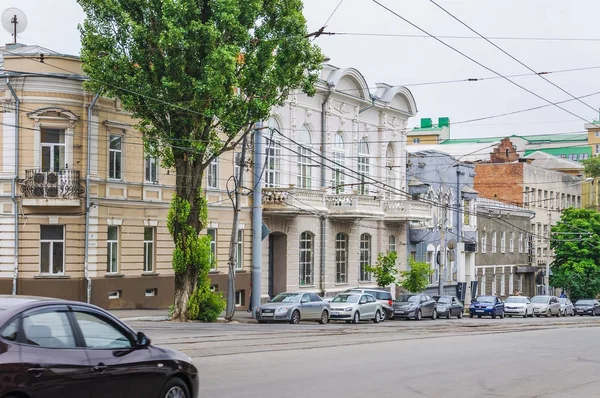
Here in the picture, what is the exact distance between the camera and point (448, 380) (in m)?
15.9

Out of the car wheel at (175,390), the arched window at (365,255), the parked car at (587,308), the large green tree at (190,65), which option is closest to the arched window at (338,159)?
the arched window at (365,255)

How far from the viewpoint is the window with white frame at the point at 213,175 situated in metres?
41.1

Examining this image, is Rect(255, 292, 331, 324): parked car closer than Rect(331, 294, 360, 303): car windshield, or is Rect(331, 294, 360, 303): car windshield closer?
Rect(255, 292, 331, 324): parked car

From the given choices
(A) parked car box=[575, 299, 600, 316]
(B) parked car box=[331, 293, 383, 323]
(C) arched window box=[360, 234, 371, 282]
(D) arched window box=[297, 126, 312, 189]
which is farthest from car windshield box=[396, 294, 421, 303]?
(A) parked car box=[575, 299, 600, 316]

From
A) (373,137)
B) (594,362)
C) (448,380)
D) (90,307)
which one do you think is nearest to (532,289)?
(373,137)

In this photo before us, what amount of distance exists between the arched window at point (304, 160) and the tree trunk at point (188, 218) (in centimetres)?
1390

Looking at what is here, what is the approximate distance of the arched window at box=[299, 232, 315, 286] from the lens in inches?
1826

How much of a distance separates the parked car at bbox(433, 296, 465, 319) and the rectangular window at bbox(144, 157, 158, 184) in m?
16.5

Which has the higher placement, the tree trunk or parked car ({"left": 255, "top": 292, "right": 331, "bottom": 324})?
the tree trunk

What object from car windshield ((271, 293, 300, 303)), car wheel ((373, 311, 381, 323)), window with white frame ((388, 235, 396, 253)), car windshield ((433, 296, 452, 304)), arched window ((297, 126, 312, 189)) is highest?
arched window ((297, 126, 312, 189))

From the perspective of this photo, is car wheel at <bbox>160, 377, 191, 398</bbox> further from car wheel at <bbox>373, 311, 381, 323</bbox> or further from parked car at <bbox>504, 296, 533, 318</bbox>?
parked car at <bbox>504, 296, 533, 318</bbox>

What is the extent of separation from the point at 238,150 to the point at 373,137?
12.5 metres

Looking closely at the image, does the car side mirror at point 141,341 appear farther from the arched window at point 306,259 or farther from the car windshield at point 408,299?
the arched window at point 306,259

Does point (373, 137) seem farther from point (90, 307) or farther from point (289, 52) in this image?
point (90, 307)
